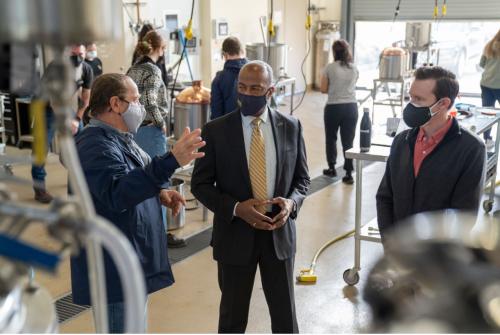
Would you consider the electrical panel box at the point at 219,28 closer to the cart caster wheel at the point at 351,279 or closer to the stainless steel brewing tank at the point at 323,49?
the stainless steel brewing tank at the point at 323,49

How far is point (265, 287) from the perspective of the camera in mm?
2625

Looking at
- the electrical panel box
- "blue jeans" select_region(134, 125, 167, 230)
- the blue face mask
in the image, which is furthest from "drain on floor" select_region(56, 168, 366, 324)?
the electrical panel box

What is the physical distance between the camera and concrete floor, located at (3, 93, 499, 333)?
3.21 m

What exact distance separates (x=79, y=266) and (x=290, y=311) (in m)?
0.97

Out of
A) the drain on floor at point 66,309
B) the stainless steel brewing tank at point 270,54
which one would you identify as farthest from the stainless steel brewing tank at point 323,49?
the drain on floor at point 66,309

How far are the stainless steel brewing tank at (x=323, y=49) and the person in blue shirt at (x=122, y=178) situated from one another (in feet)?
29.9

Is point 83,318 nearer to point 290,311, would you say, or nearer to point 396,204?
point 290,311

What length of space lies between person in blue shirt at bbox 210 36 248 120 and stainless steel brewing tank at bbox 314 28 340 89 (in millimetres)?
6365

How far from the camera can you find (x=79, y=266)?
6.95ft

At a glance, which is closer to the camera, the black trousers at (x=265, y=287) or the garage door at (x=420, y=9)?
the black trousers at (x=265, y=287)

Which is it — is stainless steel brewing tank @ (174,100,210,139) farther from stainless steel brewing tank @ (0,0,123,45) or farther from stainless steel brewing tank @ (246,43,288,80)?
stainless steel brewing tank @ (0,0,123,45)

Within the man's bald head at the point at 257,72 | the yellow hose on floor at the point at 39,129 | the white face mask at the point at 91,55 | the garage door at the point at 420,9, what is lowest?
the white face mask at the point at 91,55

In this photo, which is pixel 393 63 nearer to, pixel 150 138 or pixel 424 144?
pixel 150 138

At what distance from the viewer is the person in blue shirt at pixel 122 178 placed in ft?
6.54
